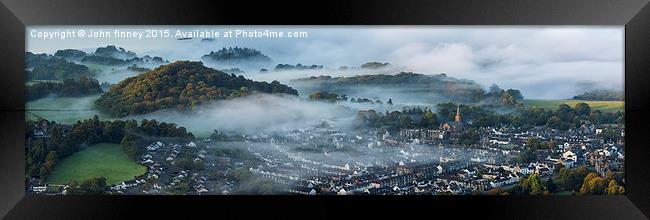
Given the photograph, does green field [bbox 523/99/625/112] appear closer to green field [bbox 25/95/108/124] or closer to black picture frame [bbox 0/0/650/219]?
black picture frame [bbox 0/0/650/219]

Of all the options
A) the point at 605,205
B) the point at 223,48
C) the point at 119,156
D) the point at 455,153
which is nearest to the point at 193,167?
the point at 119,156

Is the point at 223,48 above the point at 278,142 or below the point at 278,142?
above

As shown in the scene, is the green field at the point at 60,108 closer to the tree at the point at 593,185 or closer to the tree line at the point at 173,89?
the tree line at the point at 173,89

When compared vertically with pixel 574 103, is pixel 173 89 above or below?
above

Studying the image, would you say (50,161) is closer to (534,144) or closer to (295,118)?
(295,118)

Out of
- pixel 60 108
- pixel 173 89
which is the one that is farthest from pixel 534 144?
pixel 60 108
